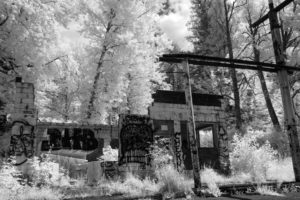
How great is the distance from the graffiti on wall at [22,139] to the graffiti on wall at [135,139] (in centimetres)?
351

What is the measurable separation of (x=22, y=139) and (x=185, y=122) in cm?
714

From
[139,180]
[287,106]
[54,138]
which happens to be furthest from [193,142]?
[54,138]

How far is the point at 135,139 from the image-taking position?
12.6m

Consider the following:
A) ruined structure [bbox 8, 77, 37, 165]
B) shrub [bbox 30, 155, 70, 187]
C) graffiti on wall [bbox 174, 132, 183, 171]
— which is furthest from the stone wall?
ruined structure [bbox 8, 77, 37, 165]

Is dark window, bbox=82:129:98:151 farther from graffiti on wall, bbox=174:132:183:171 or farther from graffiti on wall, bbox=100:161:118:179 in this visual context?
graffiti on wall, bbox=174:132:183:171

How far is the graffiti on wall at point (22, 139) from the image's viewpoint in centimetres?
1073

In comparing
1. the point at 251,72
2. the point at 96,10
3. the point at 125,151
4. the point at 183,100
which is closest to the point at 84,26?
the point at 96,10

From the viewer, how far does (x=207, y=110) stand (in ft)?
47.4

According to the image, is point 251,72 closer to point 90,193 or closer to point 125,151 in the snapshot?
point 125,151

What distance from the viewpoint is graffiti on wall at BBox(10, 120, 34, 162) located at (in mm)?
10734

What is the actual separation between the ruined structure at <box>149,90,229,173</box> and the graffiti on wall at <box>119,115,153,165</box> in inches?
18.4

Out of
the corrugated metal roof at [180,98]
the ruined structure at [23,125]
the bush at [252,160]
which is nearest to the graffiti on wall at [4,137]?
the ruined structure at [23,125]

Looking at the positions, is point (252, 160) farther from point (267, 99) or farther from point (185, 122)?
point (267, 99)

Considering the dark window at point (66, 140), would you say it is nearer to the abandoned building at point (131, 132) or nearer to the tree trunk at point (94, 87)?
the abandoned building at point (131, 132)
